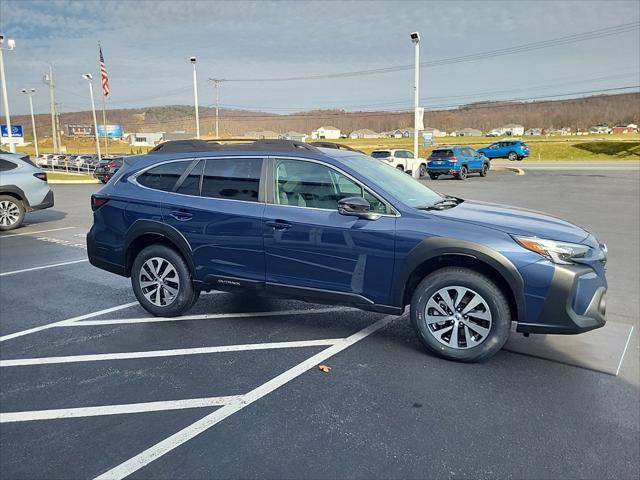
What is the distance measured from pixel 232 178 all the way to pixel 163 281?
1.30 m

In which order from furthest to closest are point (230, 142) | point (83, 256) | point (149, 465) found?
point (83, 256) < point (230, 142) < point (149, 465)

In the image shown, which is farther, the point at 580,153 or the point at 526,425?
the point at 580,153

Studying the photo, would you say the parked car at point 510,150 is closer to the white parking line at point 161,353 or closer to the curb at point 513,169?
the curb at point 513,169

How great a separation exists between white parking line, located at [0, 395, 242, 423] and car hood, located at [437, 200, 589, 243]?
88.5 inches

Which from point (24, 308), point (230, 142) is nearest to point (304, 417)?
point (230, 142)

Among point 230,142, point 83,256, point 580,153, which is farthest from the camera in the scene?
point 580,153

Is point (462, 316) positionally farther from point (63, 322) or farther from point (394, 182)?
point (63, 322)

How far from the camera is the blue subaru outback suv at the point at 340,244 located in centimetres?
376

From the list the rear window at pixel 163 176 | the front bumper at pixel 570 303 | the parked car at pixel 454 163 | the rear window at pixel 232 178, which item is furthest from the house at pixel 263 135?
the parked car at pixel 454 163

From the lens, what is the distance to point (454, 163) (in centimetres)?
2586

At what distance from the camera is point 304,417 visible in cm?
325

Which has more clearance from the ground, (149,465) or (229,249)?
(229,249)

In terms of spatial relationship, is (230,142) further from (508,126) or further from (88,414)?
(508,126)

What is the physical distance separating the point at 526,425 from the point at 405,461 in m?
0.92
